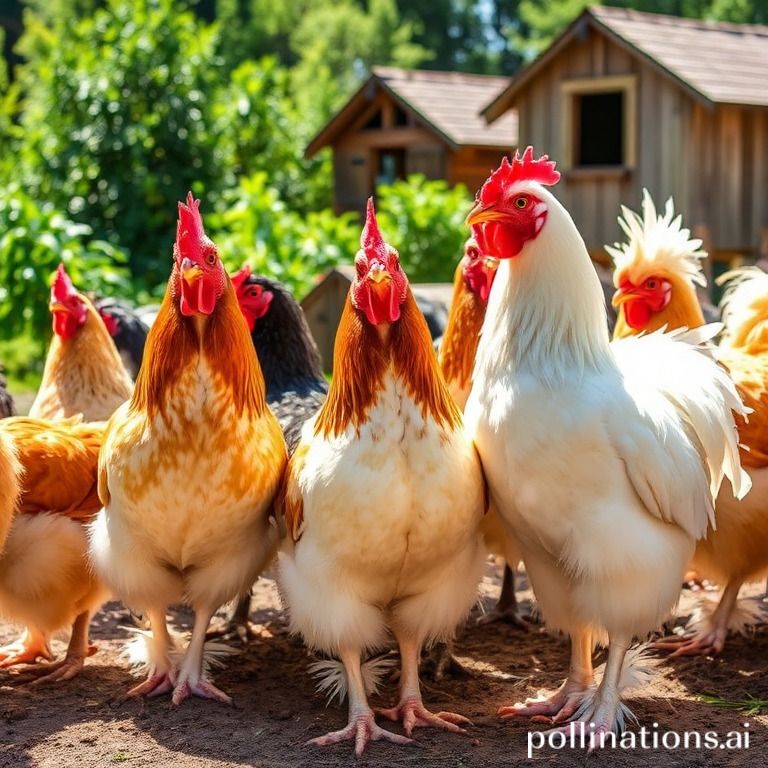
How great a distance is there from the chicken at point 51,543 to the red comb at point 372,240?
5.40ft

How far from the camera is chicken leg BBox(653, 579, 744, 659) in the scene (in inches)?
190

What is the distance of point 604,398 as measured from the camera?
3748mm

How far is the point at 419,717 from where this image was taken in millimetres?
4059

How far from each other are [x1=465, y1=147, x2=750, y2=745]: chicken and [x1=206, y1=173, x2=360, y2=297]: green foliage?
27.1ft

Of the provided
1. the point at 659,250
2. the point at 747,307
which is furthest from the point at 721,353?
the point at 659,250

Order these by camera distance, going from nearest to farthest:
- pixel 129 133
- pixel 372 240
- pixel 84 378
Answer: pixel 372 240 < pixel 84 378 < pixel 129 133

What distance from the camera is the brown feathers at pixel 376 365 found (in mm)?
3809

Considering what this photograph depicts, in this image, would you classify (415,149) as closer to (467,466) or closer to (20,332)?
(20,332)

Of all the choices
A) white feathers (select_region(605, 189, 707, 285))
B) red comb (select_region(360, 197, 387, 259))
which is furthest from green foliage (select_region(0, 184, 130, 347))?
red comb (select_region(360, 197, 387, 259))

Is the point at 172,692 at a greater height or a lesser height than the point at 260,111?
lesser

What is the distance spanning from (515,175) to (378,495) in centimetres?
122

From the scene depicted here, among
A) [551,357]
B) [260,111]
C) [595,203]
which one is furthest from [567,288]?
[260,111]

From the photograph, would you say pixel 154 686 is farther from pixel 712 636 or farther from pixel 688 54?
pixel 688 54

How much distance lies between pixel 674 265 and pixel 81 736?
325cm
